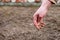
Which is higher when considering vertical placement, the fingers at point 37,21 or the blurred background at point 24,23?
the fingers at point 37,21

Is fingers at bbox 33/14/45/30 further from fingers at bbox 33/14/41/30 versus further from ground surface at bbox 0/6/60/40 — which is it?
ground surface at bbox 0/6/60/40

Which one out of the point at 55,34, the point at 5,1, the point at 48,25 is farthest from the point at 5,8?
the point at 55,34

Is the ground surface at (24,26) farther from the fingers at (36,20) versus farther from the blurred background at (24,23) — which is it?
the fingers at (36,20)

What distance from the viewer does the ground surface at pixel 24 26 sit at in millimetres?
3158

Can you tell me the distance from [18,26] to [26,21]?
0.36m

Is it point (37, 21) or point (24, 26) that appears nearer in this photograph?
point (37, 21)

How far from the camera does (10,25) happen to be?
371 cm

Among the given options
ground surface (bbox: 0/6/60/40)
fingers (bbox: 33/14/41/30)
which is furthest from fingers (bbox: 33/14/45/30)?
ground surface (bbox: 0/6/60/40)

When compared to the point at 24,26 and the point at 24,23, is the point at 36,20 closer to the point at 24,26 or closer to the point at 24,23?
the point at 24,26

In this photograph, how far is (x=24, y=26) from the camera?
12.1 feet

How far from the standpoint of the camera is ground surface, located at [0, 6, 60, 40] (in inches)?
124

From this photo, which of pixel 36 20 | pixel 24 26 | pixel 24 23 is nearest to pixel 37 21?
pixel 36 20

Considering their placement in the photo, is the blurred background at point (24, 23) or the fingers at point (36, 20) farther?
the blurred background at point (24, 23)

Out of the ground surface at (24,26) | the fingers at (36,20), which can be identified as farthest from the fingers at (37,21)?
the ground surface at (24,26)
